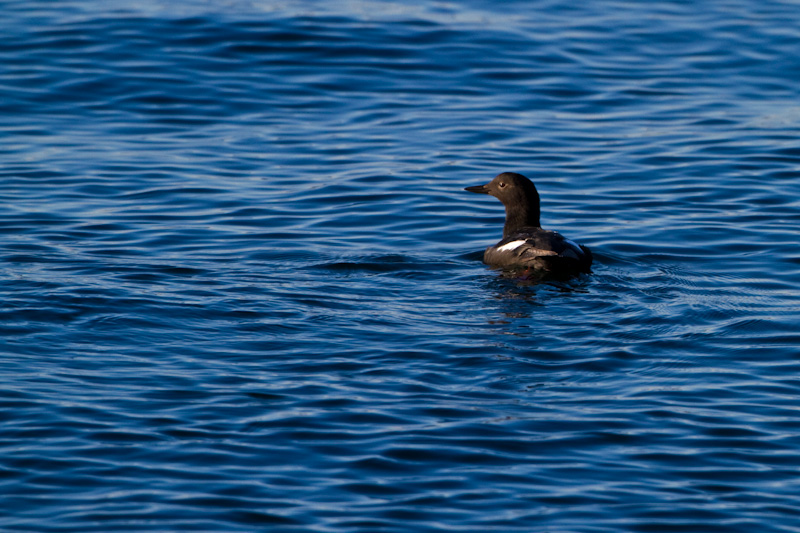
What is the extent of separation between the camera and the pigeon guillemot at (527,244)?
10.0 meters

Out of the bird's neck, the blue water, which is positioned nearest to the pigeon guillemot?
the bird's neck

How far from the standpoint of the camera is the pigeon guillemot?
32.9 feet

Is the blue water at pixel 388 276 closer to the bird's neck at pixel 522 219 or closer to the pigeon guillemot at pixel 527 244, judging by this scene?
the pigeon guillemot at pixel 527 244

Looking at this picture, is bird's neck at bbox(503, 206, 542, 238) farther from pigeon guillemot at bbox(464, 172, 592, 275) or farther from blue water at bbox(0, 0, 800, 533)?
blue water at bbox(0, 0, 800, 533)

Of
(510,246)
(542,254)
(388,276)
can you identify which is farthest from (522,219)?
(388,276)

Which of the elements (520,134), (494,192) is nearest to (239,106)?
(520,134)

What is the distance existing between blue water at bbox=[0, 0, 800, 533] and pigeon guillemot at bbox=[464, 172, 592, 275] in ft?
0.73

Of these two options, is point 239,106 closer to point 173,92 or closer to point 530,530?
point 173,92

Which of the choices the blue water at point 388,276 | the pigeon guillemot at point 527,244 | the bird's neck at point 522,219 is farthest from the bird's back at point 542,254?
the bird's neck at point 522,219

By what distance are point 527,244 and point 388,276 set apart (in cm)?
129

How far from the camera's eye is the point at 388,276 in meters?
10.1

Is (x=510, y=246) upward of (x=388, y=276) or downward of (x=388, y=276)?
upward

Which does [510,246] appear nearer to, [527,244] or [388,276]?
[527,244]

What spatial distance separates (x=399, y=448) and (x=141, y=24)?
600 inches
